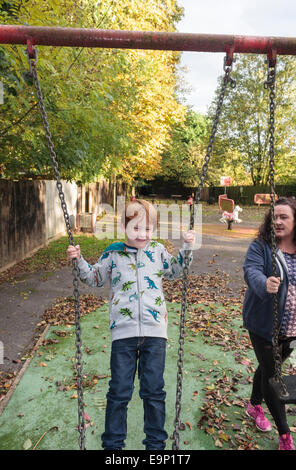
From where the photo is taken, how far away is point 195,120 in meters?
40.0

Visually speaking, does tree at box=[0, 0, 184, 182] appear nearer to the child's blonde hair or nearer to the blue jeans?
the child's blonde hair

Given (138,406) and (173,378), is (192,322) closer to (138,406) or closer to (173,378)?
(173,378)

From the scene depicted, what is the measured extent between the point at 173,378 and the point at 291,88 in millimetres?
30304

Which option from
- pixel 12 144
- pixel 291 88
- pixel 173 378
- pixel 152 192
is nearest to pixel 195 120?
pixel 152 192

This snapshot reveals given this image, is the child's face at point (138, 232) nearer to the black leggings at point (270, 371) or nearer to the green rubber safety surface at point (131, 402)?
the black leggings at point (270, 371)

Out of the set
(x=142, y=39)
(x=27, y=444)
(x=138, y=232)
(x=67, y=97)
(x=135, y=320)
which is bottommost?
(x=27, y=444)

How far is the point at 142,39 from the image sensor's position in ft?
7.34

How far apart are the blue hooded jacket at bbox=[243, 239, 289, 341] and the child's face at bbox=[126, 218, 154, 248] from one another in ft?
2.47

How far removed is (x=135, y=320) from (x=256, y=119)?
30741 mm

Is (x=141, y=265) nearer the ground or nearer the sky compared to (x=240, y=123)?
nearer the ground

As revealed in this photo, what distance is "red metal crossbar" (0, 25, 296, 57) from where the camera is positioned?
2.23 meters

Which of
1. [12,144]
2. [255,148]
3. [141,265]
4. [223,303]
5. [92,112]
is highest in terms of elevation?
[255,148]

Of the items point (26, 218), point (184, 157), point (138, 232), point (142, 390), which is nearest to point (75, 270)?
point (138, 232)

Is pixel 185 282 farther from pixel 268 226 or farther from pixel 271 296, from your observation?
pixel 268 226
